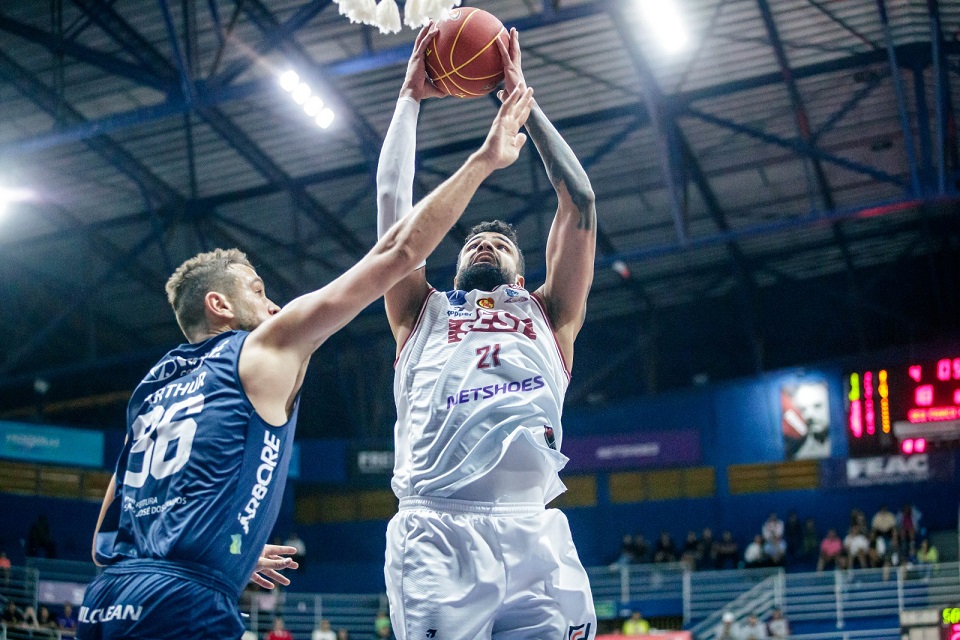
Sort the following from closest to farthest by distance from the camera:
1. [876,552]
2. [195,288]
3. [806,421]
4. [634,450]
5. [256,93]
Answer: [195,288] → [256,93] → [876,552] → [806,421] → [634,450]

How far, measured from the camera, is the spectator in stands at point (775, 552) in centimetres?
2406

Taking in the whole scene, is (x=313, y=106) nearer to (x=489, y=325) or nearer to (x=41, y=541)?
(x=41, y=541)

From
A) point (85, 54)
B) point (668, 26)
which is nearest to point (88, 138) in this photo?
point (85, 54)

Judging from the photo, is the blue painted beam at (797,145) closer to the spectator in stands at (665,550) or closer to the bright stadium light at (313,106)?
the bright stadium light at (313,106)

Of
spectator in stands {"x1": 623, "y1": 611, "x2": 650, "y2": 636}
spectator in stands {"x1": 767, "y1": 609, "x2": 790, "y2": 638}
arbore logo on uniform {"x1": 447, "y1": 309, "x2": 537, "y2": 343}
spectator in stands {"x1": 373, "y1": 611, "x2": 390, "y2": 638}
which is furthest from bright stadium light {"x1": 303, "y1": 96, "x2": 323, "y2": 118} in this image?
arbore logo on uniform {"x1": 447, "y1": 309, "x2": 537, "y2": 343}

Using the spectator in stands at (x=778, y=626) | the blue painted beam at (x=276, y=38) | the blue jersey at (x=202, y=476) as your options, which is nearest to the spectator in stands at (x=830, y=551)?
the spectator in stands at (x=778, y=626)

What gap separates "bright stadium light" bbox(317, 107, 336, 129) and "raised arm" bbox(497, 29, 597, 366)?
14.1m

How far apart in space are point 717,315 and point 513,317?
27129 mm

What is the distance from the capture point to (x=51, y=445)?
82.3ft

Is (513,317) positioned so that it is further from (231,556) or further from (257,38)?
(257,38)

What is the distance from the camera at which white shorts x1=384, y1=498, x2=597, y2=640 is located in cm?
397

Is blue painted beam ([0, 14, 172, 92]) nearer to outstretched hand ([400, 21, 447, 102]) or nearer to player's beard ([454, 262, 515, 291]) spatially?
outstretched hand ([400, 21, 447, 102])

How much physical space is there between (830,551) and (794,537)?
1475 millimetres

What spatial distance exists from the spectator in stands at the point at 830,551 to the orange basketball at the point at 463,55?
21035 mm
